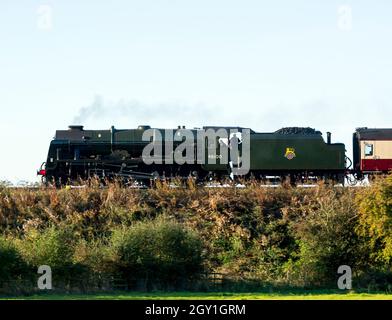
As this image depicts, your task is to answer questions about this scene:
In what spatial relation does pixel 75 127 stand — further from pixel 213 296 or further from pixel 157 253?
pixel 213 296

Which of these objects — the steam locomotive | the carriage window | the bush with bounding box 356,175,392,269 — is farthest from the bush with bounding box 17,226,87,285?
the carriage window

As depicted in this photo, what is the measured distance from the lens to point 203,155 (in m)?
43.3

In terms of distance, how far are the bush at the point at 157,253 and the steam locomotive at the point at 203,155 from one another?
10129 millimetres

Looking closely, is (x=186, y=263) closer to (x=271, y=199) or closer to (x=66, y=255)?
(x=66, y=255)

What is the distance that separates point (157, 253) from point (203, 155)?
11221mm

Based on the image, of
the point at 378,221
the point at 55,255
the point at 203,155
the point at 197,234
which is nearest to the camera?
the point at 55,255

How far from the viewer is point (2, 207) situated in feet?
125

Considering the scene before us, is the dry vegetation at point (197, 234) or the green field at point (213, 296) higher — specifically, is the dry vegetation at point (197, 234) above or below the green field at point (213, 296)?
above

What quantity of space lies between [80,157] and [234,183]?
28.2ft

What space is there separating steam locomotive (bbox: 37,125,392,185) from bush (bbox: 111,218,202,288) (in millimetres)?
10129

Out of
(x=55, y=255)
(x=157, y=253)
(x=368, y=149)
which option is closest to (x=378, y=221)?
(x=157, y=253)

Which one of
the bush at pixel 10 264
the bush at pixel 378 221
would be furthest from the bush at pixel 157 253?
the bush at pixel 378 221

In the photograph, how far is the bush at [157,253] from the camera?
32281 mm

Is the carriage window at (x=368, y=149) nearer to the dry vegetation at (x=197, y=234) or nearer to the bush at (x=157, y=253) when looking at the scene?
the dry vegetation at (x=197, y=234)
